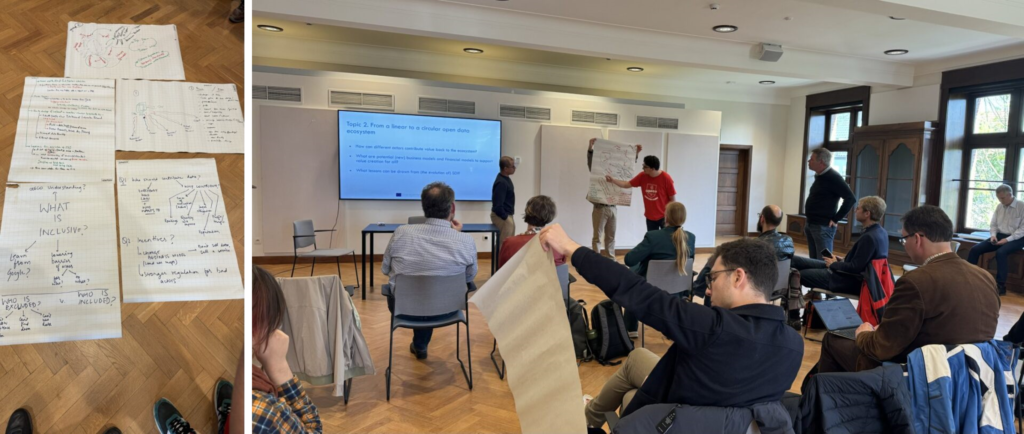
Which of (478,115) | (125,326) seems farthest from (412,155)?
(125,326)

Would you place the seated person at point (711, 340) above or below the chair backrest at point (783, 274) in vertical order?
above

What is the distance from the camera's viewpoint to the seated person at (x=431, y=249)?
278cm

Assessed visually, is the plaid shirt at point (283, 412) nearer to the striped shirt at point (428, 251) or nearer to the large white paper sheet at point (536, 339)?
the large white paper sheet at point (536, 339)

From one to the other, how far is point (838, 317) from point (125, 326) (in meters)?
2.95

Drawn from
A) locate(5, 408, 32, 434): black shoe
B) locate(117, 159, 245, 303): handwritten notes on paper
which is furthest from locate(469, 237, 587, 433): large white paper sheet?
locate(5, 408, 32, 434): black shoe

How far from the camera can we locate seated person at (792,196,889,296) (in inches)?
131

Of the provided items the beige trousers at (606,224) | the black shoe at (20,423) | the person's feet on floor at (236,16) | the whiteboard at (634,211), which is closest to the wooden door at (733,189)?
the whiteboard at (634,211)

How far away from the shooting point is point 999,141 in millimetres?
6324

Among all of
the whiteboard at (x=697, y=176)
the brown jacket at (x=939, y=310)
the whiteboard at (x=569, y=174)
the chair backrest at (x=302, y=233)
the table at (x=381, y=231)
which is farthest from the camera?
the whiteboard at (x=697, y=176)

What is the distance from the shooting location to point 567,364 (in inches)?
45.4

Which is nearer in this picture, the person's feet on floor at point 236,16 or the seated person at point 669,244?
the person's feet on floor at point 236,16

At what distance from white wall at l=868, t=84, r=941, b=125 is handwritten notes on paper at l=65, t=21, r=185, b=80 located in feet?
28.2

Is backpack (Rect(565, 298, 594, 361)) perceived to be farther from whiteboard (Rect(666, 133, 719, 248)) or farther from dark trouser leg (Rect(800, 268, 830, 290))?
whiteboard (Rect(666, 133, 719, 248))

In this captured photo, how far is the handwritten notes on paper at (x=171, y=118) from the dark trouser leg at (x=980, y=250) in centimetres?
742
